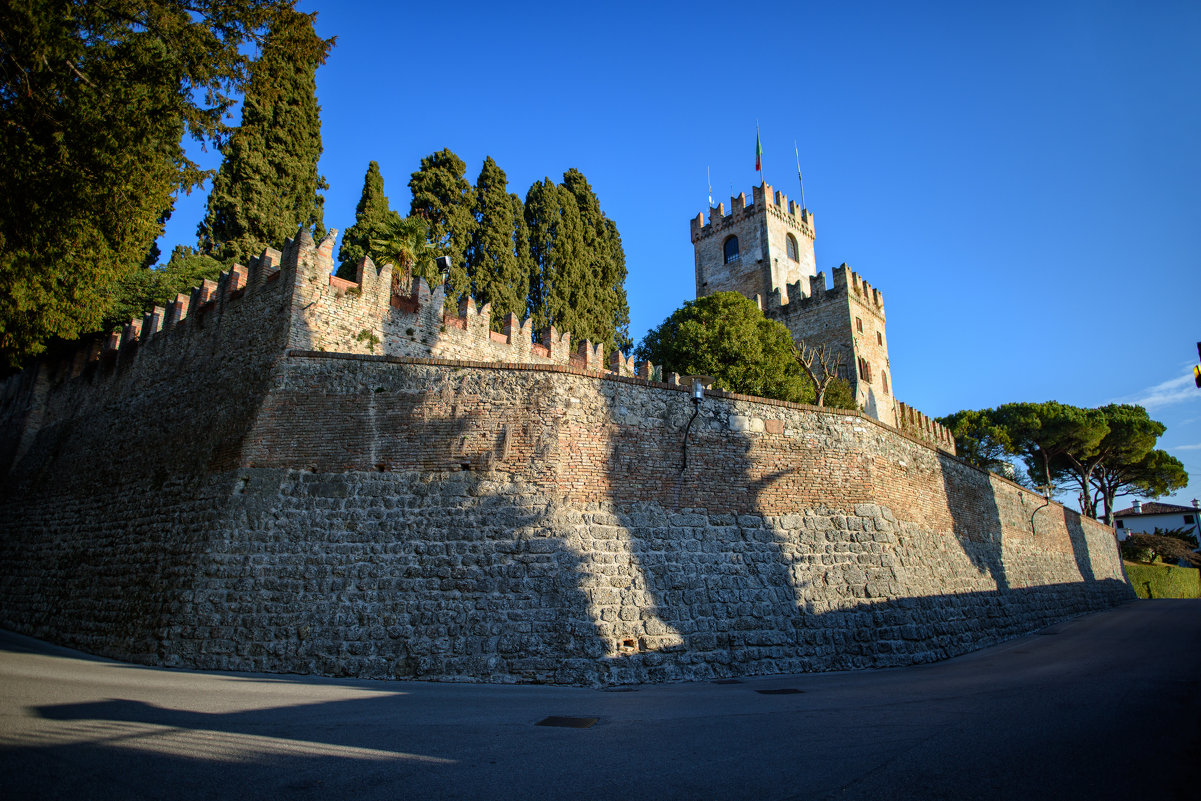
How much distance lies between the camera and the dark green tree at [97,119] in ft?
30.7

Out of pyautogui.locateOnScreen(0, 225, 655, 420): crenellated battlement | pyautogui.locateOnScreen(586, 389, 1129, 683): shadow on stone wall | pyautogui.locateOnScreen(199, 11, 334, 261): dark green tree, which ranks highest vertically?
pyautogui.locateOnScreen(199, 11, 334, 261): dark green tree

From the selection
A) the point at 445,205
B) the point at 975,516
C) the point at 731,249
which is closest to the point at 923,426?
the point at 731,249

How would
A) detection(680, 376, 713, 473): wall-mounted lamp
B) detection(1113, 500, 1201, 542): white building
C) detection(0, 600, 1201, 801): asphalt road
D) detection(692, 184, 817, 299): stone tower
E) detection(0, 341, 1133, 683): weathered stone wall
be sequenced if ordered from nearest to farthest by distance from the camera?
detection(0, 600, 1201, 801): asphalt road → detection(0, 341, 1133, 683): weathered stone wall → detection(680, 376, 713, 473): wall-mounted lamp → detection(692, 184, 817, 299): stone tower → detection(1113, 500, 1201, 542): white building

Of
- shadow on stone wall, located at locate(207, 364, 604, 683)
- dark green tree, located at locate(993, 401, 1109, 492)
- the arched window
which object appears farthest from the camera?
the arched window

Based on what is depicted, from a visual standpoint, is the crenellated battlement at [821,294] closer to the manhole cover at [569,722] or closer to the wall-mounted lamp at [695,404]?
the wall-mounted lamp at [695,404]

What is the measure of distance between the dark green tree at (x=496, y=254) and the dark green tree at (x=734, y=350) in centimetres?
802

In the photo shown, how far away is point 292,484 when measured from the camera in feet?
33.0

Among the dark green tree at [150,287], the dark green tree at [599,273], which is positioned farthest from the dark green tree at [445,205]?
the dark green tree at [150,287]

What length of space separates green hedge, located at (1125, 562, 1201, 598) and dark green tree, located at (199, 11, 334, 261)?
45415 mm

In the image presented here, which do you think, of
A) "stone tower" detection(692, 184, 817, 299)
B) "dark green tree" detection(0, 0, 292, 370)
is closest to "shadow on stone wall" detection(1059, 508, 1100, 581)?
"stone tower" detection(692, 184, 817, 299)

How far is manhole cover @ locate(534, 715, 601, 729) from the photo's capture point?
19.6 ft

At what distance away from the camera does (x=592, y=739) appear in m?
5.44

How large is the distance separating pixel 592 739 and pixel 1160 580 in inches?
1760

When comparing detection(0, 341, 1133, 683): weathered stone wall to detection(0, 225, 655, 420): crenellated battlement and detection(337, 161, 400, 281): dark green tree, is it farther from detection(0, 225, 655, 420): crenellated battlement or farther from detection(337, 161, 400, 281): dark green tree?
detection(337, 161, 400, 281): dark green tree
